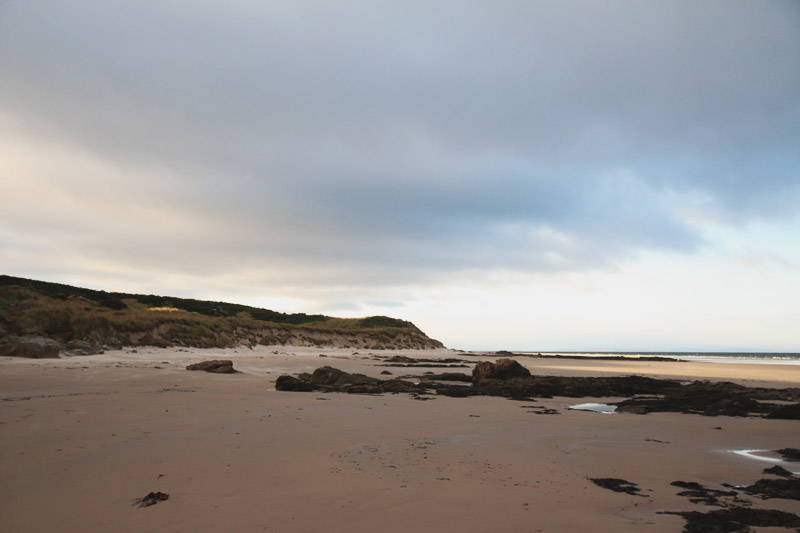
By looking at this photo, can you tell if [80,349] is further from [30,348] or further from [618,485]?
[618,485]

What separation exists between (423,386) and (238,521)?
11.8 meters

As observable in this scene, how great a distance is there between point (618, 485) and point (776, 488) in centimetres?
155

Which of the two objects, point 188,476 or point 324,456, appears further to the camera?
point 324,456

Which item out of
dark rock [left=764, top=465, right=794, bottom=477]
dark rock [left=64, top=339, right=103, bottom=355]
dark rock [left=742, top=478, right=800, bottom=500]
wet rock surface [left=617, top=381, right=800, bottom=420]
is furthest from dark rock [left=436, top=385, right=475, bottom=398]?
dark rock [left=64, top=339, right=103, bottom=355]

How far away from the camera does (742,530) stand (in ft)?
11.3

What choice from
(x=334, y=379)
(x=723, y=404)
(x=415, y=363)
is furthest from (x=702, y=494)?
(x=415, y=363)

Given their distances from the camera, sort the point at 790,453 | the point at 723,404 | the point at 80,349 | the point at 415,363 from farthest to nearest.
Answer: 1. the point at 415,363
2. the point at 80,349
3. the point at 723,404
4. the point at 790,453

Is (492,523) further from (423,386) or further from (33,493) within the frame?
(423,386)

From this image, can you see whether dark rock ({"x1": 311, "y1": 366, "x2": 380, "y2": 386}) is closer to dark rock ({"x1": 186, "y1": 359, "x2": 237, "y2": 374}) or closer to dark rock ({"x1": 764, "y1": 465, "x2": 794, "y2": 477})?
dark rock ({"x1": 186, "y1": 359, "x2": 237, "y2": 374})

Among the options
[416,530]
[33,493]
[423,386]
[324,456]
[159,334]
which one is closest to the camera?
[416,530]

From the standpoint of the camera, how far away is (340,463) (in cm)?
525

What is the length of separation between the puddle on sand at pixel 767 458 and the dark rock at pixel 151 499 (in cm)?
686

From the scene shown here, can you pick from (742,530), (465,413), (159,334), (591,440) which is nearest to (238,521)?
(742,530)

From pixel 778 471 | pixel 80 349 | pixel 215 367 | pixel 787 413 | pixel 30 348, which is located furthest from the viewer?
pixel 80 349
